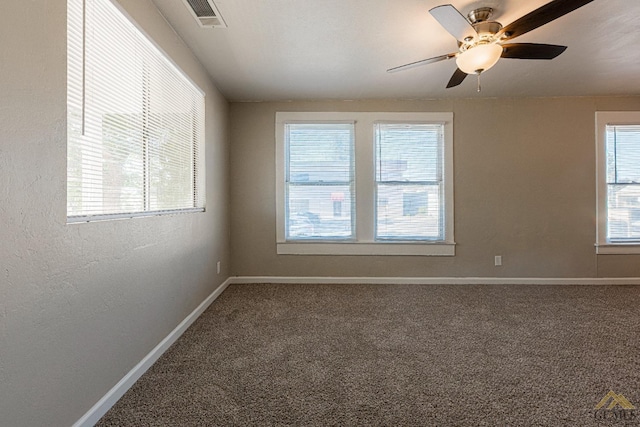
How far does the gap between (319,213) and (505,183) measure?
2392 millimetres

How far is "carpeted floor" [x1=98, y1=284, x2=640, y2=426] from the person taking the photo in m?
1.48

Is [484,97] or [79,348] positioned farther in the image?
[484,97]

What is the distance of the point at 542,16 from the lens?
1.65m

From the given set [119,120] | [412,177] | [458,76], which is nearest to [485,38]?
[458,76]

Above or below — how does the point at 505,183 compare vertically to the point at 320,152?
below

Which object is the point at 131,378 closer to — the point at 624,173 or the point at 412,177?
the point at 412,177

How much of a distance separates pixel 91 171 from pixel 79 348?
835mm

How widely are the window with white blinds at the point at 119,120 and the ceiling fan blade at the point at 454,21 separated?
1775 millimetres

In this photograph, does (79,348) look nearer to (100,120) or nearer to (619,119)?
(100,120)

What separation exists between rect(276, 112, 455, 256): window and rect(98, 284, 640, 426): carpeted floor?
0.91 metres

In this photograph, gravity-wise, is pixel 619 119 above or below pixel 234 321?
above

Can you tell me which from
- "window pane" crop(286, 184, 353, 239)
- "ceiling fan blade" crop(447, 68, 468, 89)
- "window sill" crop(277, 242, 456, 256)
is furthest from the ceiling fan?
"window sill" crop(277, 242, 456, 256)

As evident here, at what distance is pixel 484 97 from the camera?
145 inches

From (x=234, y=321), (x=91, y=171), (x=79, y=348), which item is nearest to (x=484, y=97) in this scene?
(x=234, y=321)
